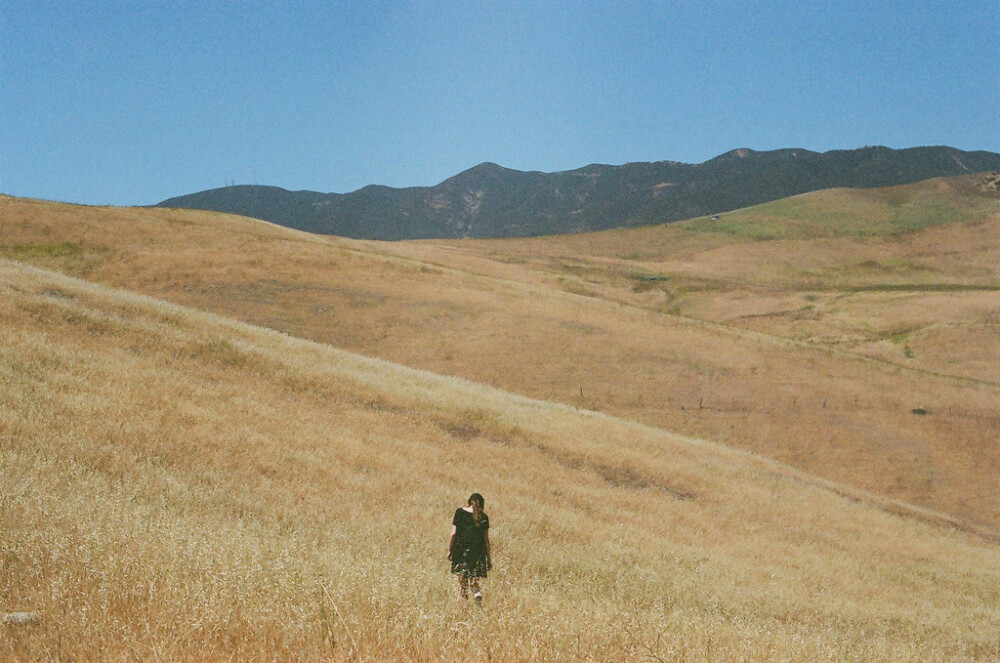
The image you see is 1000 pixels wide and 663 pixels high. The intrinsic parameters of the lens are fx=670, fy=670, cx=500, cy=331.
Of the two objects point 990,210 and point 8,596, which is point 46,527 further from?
point 990,210

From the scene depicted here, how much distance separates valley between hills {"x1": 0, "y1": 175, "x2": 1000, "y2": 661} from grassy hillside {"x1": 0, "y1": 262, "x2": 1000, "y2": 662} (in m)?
0.06

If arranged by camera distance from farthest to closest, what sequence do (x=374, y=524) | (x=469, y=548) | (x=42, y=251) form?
(x=42, y=251), (x=374, y=524), (x=469, y=548)

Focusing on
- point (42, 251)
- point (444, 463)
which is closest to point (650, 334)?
point (444, 463)

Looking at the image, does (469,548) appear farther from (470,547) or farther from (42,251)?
(42,251)

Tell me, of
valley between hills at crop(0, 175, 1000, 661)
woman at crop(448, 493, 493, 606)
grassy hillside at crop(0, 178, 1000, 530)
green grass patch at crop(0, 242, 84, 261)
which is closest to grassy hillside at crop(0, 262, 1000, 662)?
valley between hills at crop(0, 175, 1000, 661)

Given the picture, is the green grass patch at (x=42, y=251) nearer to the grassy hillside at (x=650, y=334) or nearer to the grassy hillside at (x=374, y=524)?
the grassy hillside at (x=650, y=334)

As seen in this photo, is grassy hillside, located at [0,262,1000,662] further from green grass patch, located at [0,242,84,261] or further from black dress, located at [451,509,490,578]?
green grass patch, located at [0,242,84,261]

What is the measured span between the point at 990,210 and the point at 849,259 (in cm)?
3527

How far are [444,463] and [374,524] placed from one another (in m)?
5.33

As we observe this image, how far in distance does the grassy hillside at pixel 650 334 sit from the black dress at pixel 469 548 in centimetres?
2657

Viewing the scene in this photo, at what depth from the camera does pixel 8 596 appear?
471 centimetres

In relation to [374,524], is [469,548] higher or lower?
higher

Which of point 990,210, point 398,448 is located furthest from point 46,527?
point 990,210

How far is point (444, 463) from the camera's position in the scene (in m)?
15.6
